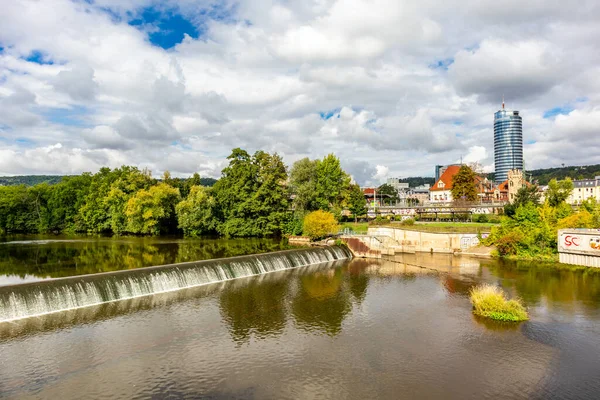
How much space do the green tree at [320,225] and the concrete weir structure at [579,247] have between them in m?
26.4

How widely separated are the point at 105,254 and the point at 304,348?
34.1m

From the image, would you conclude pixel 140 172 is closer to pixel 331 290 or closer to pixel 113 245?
pixel 113 245

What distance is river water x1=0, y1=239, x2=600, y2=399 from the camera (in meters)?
14.6

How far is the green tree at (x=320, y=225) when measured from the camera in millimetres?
54188

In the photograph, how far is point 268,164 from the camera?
65.2m

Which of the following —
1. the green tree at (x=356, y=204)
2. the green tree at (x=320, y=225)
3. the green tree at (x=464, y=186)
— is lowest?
the green tree at (x=320, y=225)

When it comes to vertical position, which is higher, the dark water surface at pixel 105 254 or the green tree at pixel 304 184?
the green tree at pixel 304 184

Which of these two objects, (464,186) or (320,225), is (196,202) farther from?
(464,186)

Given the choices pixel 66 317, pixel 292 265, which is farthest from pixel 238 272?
pixel 66 317

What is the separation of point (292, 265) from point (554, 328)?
2246cm

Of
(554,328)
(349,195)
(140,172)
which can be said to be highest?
(140,172)

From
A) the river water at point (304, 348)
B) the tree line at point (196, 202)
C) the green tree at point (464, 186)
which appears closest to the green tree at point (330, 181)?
the tree line at point (196, 202)

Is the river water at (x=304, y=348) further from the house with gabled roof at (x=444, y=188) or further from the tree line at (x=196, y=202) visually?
the house with gabled roof at (x=444, y=188)

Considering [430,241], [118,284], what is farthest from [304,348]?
[430,241]
